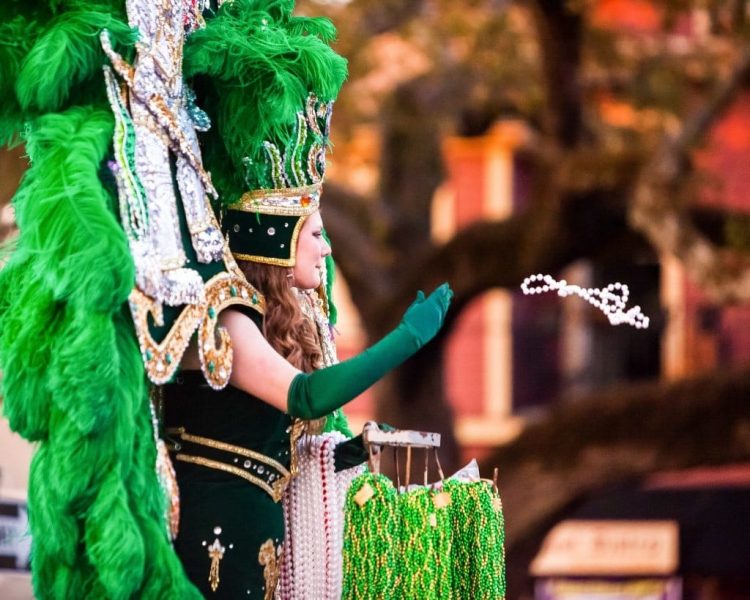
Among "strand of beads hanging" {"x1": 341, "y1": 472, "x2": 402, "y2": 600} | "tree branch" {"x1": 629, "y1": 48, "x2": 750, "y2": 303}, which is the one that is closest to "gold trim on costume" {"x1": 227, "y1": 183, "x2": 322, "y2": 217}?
"strand of beads hanging" {"x1": 341, "y1": 472, "x2": 402, "y2": 600}

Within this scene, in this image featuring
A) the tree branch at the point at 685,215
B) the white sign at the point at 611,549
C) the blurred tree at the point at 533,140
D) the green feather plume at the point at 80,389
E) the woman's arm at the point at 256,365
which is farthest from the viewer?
the white sign at the point at 611,549

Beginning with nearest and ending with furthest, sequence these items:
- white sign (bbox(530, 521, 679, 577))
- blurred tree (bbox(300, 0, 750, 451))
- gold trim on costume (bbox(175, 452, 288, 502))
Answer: gold trim on costume (bbox(175, 452, 288, 502)) → blurred tree (bbox(300, 0, 750, 451)) → white sign (bbox(530, 521, 679, 577))

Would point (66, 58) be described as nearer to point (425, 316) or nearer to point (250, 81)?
point (250, 81)

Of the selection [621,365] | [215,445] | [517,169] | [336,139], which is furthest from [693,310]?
[215,445]

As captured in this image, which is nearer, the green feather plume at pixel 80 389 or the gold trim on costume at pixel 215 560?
the green feather plume at pixel 80 389

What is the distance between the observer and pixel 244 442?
124 inches

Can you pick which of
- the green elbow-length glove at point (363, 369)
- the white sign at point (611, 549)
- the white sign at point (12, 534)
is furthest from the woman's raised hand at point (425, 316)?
the white sign at point (611, 549)

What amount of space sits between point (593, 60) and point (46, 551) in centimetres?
627

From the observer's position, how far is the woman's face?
3.23 m

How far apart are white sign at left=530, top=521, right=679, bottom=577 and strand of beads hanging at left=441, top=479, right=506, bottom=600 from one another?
8.83m

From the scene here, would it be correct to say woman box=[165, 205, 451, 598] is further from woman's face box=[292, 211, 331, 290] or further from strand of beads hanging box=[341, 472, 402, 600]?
strand of beads hanging box=[341, 472, 402, 600]

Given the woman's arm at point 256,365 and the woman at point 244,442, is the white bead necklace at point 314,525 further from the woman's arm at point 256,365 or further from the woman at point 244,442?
the woman's arm at point 256,365

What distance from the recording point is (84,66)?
9.69 ft

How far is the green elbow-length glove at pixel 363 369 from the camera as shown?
2930mm
